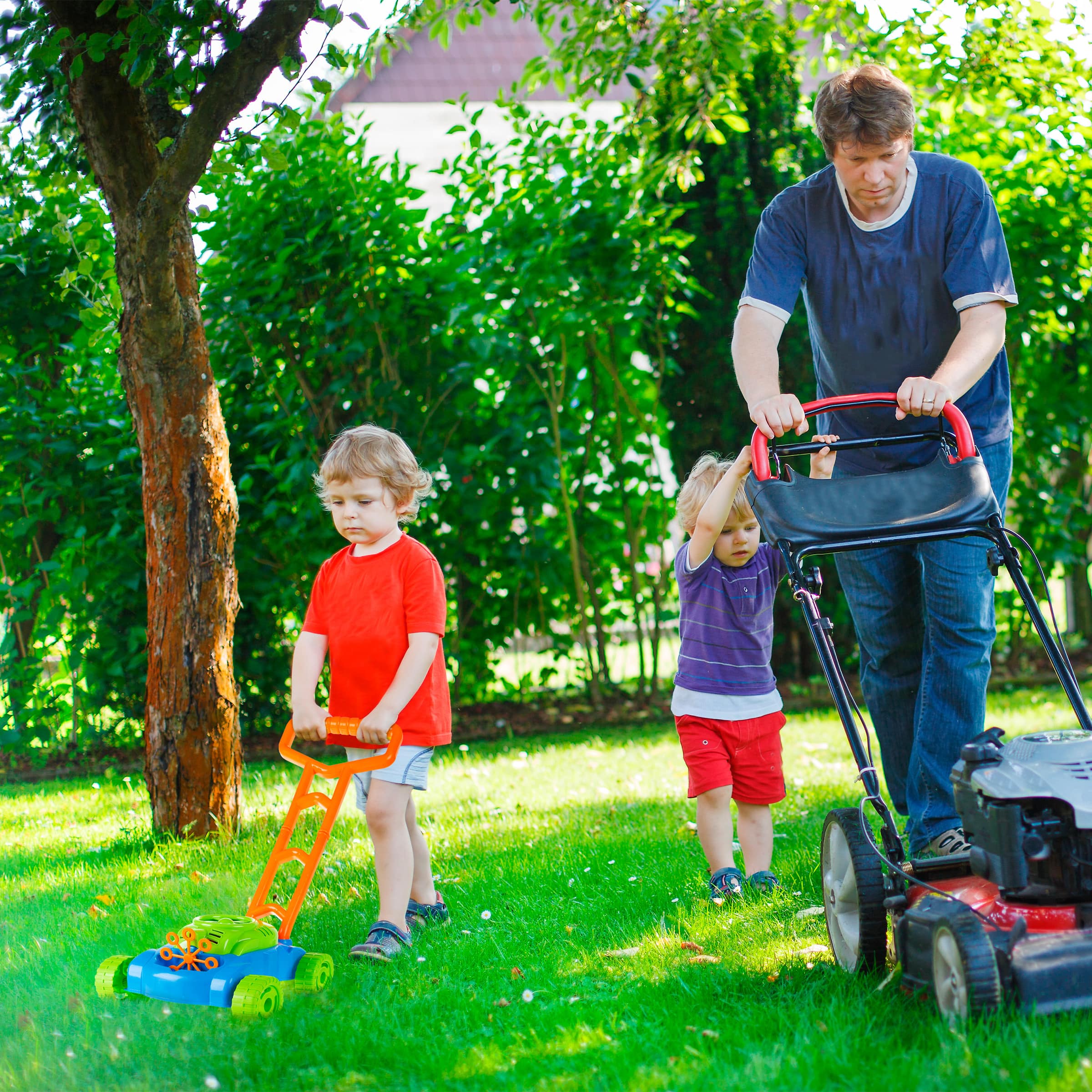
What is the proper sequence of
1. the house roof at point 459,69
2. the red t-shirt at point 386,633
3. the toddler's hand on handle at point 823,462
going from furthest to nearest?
1. the house roof at point 459,69
2. the red t-shirt at point 386,633
3. the toddler's hand on handle at point 823,462

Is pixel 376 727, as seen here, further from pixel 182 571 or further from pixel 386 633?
pixel 182 571

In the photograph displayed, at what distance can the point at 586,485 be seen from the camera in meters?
6.75

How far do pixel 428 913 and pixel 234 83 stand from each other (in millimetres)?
2599

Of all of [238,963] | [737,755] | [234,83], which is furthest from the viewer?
[234,83]

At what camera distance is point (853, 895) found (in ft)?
8.39

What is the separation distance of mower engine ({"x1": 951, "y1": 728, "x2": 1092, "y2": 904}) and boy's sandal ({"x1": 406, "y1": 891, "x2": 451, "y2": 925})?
1.66 m

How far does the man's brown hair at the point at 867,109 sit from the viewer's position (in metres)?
2.83

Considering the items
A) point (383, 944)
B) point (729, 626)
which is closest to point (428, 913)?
point (383, 944)

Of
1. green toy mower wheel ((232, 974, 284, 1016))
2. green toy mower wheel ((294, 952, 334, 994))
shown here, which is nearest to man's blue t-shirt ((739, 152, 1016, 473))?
green toy mower wheel ((294, 952, 334, 994))

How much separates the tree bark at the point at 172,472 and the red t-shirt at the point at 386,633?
3.53ft

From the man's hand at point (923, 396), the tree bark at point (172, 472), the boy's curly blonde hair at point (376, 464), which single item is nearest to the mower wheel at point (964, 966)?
the man's hand at point (923, 396)

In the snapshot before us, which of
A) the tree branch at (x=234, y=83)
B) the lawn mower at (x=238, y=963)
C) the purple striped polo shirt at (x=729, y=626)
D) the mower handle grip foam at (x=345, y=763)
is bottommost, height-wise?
the lawn mower at (x=238, y=963)

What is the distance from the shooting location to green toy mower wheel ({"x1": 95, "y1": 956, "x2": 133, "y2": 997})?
9.16 feet

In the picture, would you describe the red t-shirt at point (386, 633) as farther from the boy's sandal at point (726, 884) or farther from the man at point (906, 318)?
the man at point (906, 318)
